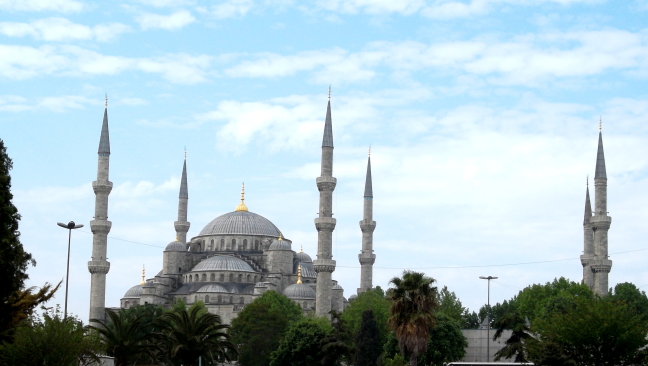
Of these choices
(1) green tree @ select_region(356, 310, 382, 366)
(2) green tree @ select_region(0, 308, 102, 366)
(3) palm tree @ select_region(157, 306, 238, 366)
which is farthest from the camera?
(1) green tree @ select_region(356, 310, 382, 366)

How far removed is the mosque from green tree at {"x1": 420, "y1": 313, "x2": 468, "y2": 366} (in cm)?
2036

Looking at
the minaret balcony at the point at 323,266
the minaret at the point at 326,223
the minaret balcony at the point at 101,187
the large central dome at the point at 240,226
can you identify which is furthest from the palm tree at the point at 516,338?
the large central dome at the point at 240,226

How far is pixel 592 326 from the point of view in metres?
39.1

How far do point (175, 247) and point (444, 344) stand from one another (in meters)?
52.5

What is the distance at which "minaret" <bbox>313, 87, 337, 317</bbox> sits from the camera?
76.6 metres

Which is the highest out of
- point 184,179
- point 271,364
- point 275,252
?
point 184,179

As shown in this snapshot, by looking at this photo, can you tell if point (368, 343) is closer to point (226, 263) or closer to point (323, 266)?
point (323, 266)

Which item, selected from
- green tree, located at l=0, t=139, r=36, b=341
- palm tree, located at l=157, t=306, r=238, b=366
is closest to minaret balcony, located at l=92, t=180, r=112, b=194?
palm tree, located at l=157, t=306, r=238, b=366

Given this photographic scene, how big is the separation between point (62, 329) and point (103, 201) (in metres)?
51.8

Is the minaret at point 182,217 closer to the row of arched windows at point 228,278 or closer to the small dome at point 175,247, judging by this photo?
the small dome at point 175,247

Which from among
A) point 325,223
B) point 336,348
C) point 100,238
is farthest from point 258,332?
point 100,238

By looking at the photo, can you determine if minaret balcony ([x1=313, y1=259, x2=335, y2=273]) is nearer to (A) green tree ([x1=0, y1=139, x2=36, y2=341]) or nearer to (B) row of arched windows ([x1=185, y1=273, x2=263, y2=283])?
(B) row of arched windows ([x1=185, y1=273, x2=263, y2=283])

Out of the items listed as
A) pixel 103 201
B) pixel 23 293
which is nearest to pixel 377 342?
pixel 23 293

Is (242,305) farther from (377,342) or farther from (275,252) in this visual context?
(377,342)
